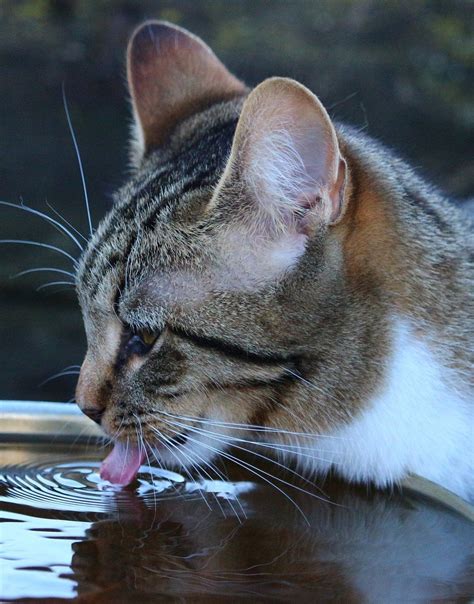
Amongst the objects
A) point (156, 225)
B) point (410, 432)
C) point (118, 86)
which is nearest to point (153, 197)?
point (156, 225)

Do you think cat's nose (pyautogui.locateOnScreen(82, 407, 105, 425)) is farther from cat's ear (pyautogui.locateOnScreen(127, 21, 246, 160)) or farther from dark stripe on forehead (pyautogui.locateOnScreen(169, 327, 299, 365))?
cat's ear (pyautogui.locateOnScreen(127, 21, 246, 160))

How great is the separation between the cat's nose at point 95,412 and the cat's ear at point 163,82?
32.4 inches

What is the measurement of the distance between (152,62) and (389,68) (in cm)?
467

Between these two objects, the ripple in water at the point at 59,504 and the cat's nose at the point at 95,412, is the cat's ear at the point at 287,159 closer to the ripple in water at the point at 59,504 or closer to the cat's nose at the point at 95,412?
the cat's nose at the point at 95,412

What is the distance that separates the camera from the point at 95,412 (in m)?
2.35

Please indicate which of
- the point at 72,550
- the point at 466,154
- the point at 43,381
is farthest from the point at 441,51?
the point at 72,550

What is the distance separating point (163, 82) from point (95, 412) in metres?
1.03

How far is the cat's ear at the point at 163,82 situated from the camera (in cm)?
287

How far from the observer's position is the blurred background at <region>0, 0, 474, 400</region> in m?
5.18

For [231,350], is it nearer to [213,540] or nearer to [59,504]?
[213,540]

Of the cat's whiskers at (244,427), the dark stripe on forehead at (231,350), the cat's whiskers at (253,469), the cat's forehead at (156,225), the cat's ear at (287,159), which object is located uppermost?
the cat's ear at (287,159)

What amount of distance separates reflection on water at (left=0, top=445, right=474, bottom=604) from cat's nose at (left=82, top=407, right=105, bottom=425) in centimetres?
18

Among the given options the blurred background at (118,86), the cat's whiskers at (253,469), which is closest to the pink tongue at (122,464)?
the cat's whiskers at (253,469)

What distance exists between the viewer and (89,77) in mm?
7145
